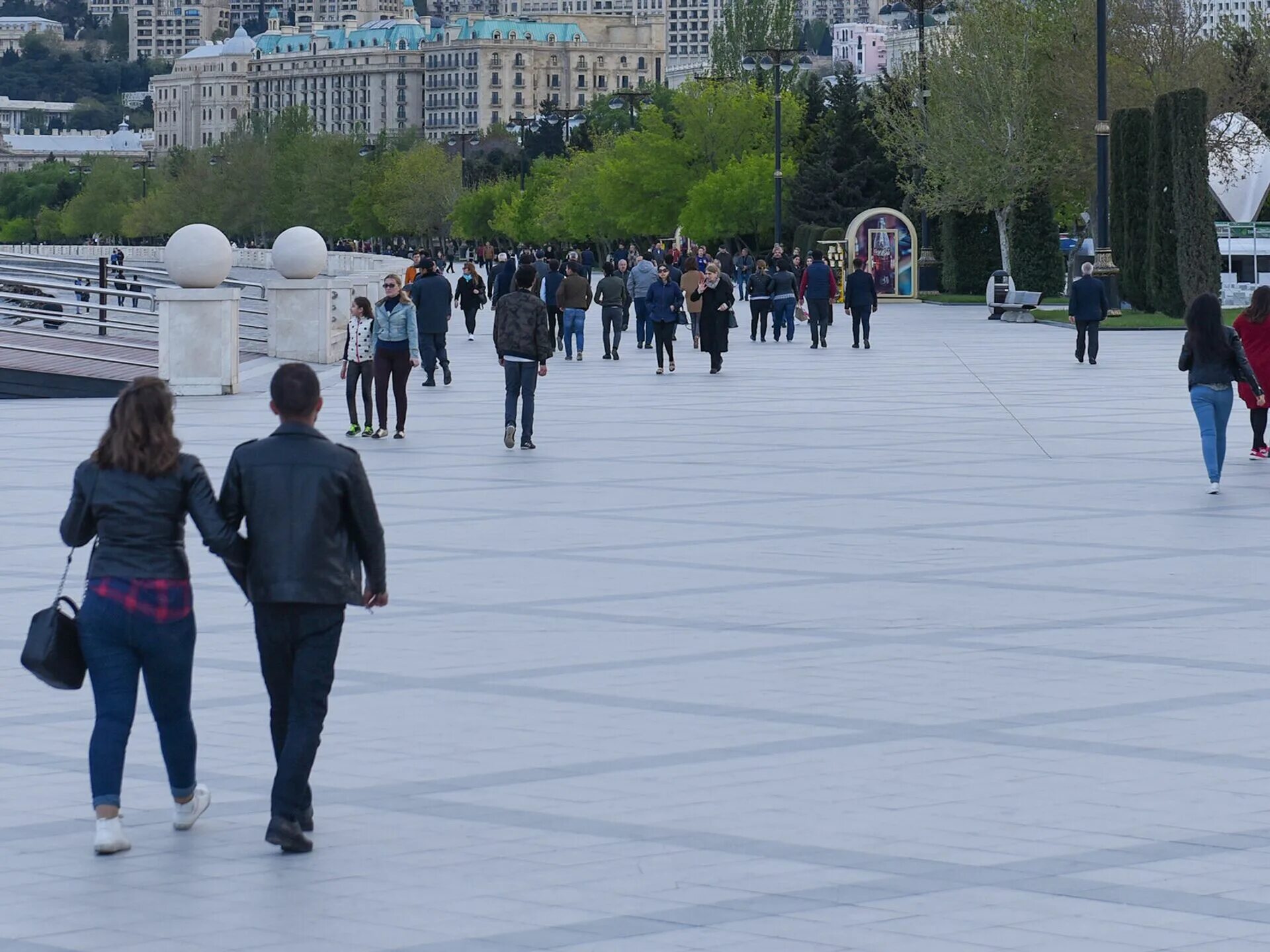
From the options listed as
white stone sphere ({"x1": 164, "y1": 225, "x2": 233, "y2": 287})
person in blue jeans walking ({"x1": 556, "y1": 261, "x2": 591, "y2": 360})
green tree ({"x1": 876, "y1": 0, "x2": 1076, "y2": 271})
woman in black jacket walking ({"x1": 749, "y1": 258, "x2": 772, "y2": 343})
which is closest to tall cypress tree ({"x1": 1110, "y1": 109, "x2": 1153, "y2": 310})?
woman in black jacket walking ({"x1": 749, "y1": 258, "x2": 772, "y2": 343})

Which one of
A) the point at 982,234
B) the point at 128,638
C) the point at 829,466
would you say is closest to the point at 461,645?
the point at 128,638

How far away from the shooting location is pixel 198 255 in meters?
25.8

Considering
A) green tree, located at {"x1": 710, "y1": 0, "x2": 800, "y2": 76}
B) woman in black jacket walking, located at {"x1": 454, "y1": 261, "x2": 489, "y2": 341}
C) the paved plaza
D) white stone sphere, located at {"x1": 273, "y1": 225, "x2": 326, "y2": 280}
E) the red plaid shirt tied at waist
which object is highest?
green tree, located at {"x1": 710, "y1": 0, "x2": 800, "y2": 76}

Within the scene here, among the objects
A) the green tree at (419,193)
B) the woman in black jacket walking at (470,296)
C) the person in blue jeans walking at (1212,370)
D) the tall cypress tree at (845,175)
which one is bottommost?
the person in blue jeans walking at (1212,370)

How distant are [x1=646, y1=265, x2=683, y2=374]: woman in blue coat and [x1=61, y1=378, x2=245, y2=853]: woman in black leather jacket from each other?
22867 mm

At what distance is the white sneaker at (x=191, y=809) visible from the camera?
6.93m

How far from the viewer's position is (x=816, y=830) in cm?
691

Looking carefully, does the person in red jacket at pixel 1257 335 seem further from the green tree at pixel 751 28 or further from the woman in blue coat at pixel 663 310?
the green tree at pixel 751 28

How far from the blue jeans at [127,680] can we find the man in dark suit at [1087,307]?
81.7 feet

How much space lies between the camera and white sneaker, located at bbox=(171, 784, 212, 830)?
22.7ft

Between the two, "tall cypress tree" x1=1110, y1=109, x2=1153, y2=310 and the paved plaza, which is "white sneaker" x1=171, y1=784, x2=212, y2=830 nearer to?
the paved plaza

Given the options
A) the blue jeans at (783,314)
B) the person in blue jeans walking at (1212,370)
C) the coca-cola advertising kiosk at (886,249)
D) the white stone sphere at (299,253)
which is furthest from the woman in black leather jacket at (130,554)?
the coca-cola advertising kiosk at (886,249)

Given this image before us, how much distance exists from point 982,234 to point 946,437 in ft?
138

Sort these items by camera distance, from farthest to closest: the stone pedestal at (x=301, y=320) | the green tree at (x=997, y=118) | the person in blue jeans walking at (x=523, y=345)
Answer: the green tree at (x=997, y=118)
the stone pedestal at (x=301, y=320)
the person in blue jeans walking at (x=523, y=345)
